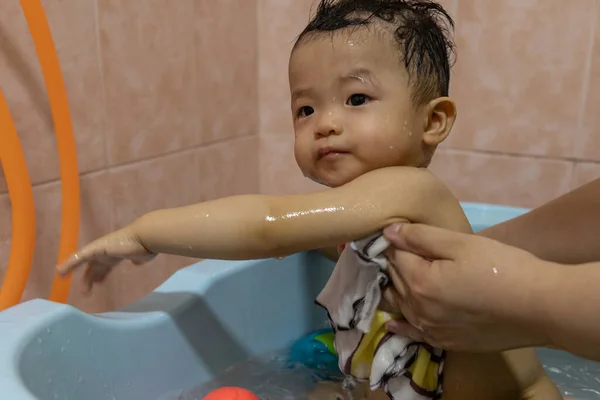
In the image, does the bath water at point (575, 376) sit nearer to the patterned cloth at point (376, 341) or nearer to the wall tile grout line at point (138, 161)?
the patterned cloth at point (376, 341)

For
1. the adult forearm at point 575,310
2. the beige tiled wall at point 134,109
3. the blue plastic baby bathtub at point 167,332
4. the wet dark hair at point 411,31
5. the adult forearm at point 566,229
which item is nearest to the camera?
the adult forearm at point 575,310

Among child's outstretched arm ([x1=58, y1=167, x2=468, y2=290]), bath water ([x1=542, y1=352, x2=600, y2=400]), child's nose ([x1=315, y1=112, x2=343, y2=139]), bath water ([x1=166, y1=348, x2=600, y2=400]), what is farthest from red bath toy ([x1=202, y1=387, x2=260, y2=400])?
bath water ([x1=542, y1=352, x2=600, y2=400])

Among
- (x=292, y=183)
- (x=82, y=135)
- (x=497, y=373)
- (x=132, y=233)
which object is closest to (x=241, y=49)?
(x=292, y=183)

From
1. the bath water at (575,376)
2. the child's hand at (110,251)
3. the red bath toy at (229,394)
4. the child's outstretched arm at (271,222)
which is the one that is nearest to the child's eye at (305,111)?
the child's outstretched arm at (271,222)

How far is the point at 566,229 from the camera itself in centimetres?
88

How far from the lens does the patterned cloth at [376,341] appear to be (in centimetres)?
74

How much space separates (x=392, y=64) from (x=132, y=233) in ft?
1.20

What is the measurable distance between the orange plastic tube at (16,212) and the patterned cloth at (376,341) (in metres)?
0.43

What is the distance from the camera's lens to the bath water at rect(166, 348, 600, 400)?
0.92m

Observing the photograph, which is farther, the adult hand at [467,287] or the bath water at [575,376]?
the bath water at [575,376]

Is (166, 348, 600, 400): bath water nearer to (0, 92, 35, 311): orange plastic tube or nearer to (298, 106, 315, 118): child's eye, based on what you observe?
(0, 92, 35, 311): orange plastic tube

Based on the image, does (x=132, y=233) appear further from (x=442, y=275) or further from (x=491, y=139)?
(x=491, y=139)

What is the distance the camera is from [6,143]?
817 mm

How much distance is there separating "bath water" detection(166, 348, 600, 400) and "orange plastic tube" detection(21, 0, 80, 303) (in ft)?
0.89
